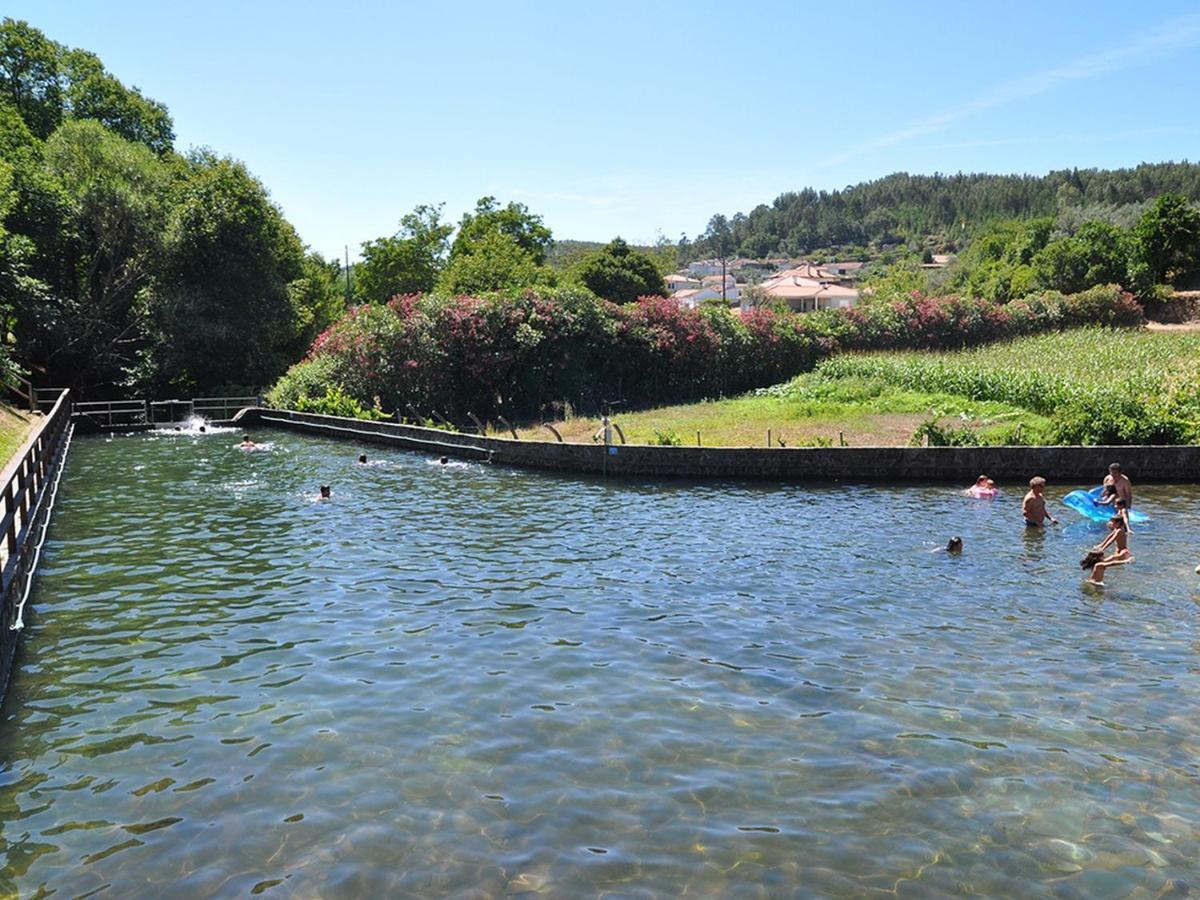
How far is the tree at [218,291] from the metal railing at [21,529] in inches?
900

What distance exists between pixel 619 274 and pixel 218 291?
1120 inches

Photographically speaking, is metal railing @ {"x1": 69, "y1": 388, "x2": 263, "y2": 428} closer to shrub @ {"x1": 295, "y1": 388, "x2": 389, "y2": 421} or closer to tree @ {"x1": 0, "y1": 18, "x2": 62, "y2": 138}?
shrub @ {"x1": 295, "y1": 388, "x2": 389, "y2": 421}

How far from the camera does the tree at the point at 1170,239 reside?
208 feet

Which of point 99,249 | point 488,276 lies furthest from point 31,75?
point 488,276

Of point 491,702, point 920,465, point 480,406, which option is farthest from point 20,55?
point 491,702

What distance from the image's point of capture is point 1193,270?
65125mm

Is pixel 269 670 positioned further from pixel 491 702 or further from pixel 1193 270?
pixel 1193 270

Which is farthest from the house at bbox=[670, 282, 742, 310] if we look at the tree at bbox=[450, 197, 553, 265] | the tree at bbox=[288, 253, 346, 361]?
the tree at bbox=[288, 253, 346, 361]

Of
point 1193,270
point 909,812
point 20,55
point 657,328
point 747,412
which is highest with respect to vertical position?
point 20,55

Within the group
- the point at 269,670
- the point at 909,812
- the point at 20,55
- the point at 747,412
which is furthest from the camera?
the point at 20,55

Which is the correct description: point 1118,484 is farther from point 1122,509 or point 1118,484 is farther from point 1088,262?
point 1088,262

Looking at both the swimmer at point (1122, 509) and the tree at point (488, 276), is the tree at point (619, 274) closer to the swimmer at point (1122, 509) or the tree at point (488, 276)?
the tree at point (488, 276)

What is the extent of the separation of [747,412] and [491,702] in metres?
26.8

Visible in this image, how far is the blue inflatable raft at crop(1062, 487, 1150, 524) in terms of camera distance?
1916cm
